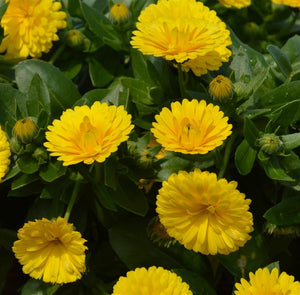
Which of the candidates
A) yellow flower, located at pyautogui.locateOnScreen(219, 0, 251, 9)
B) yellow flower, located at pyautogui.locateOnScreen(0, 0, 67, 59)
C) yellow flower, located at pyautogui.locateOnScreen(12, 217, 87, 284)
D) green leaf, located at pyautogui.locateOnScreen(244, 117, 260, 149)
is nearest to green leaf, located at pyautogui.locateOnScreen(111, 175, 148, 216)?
yellow flower, located at pyautogui.locateOnScreen(12, 217, 87, 284)

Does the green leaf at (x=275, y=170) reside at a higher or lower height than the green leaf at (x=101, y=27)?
lower

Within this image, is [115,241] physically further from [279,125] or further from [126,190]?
[279,125]

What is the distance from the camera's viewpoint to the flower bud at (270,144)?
1211 millimetres

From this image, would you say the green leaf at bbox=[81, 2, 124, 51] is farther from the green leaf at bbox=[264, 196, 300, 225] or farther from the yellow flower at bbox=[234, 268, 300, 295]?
the yellow flower at bbox=[234, 268, 300, 295]

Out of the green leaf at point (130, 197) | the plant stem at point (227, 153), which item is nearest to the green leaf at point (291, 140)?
the plant stem at point (227, 153)

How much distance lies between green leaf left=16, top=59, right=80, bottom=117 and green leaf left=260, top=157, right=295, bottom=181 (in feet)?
1.61

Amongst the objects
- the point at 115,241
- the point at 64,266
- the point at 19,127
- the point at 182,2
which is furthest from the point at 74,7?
the point at 64,266

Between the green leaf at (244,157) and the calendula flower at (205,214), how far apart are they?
16 centimetres

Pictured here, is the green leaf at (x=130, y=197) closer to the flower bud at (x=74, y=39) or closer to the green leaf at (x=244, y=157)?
the green leaf at (x=244, y=157)

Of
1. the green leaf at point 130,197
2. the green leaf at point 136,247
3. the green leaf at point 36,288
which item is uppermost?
the green leaf at point 130,197

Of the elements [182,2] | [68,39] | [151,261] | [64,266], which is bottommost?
[151,261]

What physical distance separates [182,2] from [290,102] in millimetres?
332

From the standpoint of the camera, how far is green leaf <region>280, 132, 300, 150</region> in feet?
4.00

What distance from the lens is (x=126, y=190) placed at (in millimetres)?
1292
